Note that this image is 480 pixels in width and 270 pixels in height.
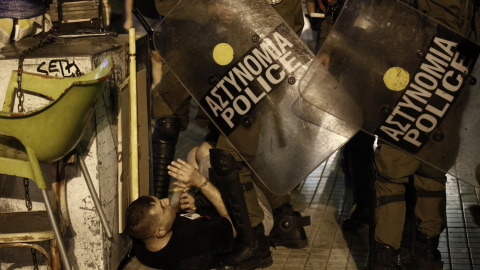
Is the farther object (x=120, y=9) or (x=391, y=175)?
(x=120, y=9)

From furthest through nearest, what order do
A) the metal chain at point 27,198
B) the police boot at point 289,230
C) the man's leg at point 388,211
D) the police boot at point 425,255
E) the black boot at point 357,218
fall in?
the black boot at point 357,218 → the police boot at point 289,230 → the police boot at point 425,255 → the man's leg at point 388,211 → the metal chain at point 27,198

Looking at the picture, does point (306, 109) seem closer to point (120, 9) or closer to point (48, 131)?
point (48, 131)

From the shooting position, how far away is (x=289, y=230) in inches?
210

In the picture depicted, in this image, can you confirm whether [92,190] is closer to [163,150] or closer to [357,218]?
[163,150]

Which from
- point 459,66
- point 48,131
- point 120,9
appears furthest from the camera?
point 120,9

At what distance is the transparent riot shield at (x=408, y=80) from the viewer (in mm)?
4273

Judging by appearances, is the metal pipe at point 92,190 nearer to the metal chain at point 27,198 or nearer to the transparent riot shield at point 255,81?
the metal chain at point 27,198

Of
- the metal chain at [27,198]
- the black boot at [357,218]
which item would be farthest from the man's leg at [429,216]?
the metal chain at [27,198]

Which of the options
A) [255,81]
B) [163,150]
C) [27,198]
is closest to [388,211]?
[255,81]

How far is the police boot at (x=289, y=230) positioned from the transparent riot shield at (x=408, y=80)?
3.71 feet

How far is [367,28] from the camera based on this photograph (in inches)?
171

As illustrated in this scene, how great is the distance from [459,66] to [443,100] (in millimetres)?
205

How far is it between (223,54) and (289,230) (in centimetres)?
136

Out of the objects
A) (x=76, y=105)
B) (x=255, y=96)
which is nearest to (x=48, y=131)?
(x=76, y=105)
